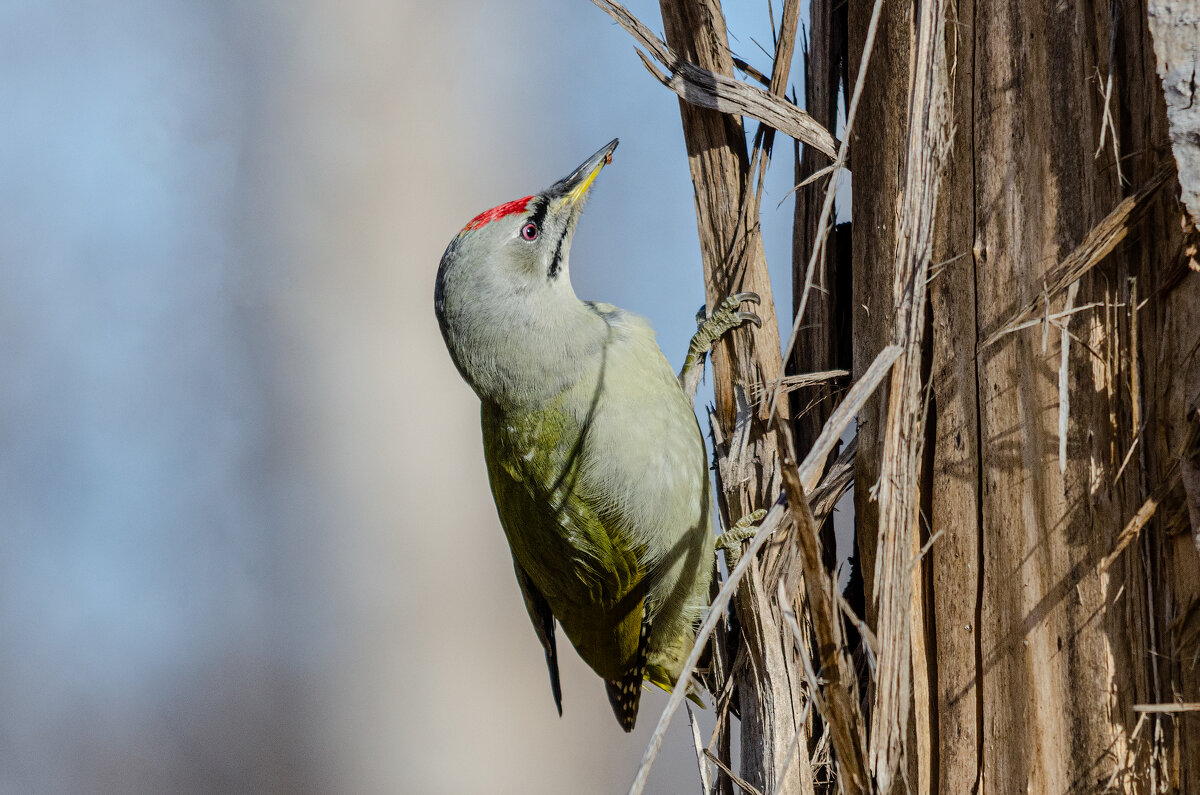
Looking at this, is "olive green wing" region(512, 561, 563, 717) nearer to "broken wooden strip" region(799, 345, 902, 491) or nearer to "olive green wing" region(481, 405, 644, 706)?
"olive green wing" region(481, 405, 644, 706)

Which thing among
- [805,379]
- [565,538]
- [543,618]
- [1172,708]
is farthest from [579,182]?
[1172,708]

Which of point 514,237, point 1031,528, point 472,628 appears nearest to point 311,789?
point 472,628

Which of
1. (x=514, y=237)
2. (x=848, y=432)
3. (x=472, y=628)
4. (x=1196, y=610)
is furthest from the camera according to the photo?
(x=472, y=628)

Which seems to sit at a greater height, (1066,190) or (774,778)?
(1066,190)

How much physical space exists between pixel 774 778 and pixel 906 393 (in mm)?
773

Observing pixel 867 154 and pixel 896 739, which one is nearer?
pixel 896 739

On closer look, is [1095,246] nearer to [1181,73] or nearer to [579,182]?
[1181,73]

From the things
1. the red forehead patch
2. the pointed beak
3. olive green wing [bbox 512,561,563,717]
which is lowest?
olive green wing [bbox 512,561,563,717]

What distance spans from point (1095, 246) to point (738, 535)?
992 millimetres

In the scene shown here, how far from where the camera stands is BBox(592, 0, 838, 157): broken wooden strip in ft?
6.33

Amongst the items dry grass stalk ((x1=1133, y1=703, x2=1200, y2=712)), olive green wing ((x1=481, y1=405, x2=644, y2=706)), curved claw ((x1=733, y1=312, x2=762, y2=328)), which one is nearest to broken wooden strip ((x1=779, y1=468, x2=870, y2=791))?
dry grass stalk ((x1=1133, y1=703, x2=1200, y2=712))

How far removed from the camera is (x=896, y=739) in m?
1.49

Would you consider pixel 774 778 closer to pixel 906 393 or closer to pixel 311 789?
pixel 906 393

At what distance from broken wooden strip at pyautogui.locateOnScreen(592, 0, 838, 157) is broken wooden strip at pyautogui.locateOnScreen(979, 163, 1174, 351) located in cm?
59
